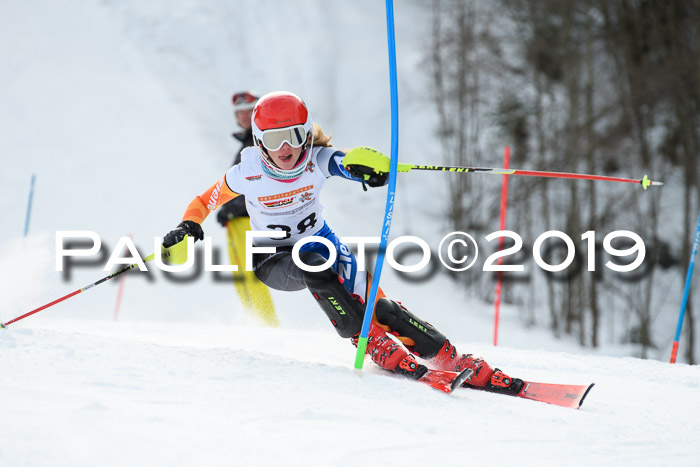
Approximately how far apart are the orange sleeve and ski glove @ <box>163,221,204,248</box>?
75mm

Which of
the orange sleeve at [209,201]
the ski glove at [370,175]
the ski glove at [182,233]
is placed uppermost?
the ski glove at [370,175]

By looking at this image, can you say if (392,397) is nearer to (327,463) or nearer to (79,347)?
(327,463)

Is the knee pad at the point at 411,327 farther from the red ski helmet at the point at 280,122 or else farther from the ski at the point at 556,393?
the red ski helmet at the point at 280,122

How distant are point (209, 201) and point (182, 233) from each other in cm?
33

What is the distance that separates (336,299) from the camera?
113 inches

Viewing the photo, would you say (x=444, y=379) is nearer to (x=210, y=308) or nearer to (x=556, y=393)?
(x=556, y=393)

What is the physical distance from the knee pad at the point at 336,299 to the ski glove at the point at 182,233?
2.08 feet

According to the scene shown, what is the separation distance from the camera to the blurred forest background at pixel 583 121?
11.2m

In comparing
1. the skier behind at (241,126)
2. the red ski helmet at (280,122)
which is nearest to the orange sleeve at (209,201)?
the red ski helmet at (280,122)

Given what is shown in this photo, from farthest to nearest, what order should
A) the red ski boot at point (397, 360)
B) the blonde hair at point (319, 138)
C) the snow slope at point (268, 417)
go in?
1. the blonde hair at point (319, 138)
2. the red ski boot at point (397, 360)
3. the snow slope at point (268, 417)

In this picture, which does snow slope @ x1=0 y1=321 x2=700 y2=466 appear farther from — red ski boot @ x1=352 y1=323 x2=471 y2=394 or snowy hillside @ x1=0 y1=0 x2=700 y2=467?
red ski boot @ x1=352 y1=323 x2=471 y2=394

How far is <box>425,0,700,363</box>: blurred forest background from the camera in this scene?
1117 cm

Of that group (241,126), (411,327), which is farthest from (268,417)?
(241,126)

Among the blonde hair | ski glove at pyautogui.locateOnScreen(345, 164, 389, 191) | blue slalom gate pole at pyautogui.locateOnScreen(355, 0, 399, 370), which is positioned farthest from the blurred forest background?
blue slalom gate pole at pyautogui.locateOnScreen(355, 0, 399, 370)
